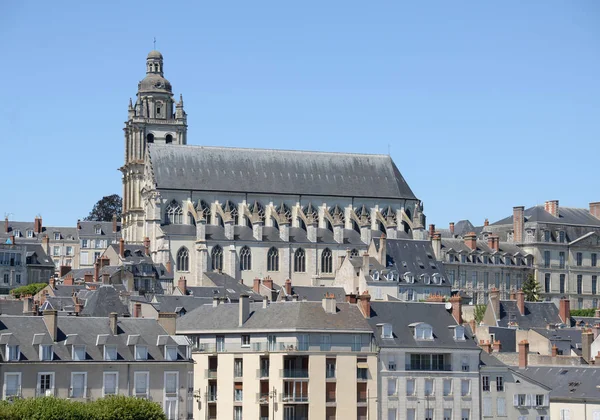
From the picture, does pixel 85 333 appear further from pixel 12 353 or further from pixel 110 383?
pixel 12 353

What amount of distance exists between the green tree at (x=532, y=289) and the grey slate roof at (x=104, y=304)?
49.1 m

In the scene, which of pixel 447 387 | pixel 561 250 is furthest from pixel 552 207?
pixel 447 387

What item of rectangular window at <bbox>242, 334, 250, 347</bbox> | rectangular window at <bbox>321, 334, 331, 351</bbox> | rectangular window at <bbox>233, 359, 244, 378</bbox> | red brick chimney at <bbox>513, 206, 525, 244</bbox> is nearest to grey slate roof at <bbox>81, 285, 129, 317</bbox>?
rectangular window at <bbox>242, 334, 250, 347</bbox>

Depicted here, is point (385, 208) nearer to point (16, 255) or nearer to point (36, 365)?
point (16, 255)

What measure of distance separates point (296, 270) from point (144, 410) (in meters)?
69.9

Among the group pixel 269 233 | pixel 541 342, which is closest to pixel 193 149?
pixel 269 233

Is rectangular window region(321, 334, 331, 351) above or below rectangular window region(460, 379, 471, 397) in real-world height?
above

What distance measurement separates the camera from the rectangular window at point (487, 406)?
213ft

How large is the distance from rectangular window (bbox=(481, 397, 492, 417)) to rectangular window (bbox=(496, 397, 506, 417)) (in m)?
0.36

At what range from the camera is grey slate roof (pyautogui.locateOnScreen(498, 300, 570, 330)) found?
286ft

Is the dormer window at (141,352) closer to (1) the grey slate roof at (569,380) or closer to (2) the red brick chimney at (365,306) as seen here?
(2) the red brick chimney at (365,306)

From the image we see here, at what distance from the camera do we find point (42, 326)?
56406 millimetres

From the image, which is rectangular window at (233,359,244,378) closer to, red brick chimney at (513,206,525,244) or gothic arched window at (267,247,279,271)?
gothic arched window at (267,247,279,271)

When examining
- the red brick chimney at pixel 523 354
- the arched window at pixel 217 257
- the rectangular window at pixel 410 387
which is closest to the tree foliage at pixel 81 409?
the rectangular window at pixel 410 387
